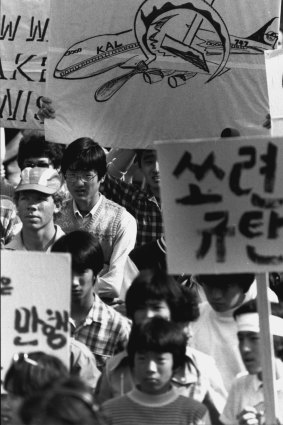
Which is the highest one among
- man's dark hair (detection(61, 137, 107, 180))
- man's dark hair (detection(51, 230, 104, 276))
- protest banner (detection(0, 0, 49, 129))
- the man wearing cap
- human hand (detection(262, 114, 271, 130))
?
protest banner (detection(0, 0, 49, 129))

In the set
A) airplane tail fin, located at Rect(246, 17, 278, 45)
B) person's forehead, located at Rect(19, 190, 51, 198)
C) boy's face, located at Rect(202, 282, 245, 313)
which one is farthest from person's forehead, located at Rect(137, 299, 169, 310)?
airplane tail fin, located at Rect(246, 17, 278, 45)

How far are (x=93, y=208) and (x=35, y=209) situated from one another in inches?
25.0

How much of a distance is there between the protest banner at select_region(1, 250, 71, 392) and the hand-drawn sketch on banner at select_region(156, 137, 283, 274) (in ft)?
1.54

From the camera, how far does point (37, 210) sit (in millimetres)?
7320

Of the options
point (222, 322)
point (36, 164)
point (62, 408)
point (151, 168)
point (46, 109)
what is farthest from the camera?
point (36, 164)

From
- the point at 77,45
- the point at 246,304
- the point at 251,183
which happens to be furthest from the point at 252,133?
the point at 251,183

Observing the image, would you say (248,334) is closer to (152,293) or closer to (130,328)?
(152,293)

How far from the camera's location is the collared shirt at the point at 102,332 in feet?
20.9

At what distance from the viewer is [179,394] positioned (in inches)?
217

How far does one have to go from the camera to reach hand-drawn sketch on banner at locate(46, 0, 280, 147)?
27.3ft

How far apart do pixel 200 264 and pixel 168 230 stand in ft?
0.57

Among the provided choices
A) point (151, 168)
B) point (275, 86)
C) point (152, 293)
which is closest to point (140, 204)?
point (151, 168)

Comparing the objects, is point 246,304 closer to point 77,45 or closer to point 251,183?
point 251,183

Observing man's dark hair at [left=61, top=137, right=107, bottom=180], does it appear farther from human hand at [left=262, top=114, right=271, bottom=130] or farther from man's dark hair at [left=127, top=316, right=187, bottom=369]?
man's dark hair at [left=127, top=316, right=187, bottom=369]
